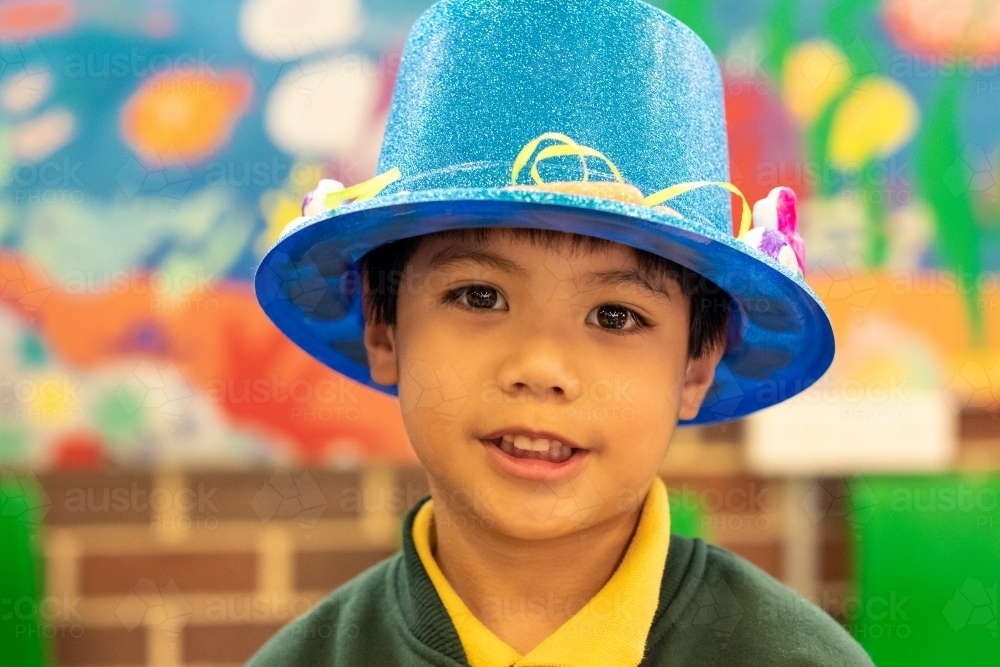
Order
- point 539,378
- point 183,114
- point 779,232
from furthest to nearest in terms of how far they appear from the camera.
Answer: point 183,114
point 779,232
point 539,378

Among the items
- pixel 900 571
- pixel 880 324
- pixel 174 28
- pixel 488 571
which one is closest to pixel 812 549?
pixel 900 571

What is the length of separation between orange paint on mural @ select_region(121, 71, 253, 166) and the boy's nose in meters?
0.89

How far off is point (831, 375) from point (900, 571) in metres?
0.29

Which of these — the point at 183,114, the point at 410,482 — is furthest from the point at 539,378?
the point at 183,114

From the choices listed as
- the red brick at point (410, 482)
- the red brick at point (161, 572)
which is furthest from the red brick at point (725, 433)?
the red brick at point (161, 572)

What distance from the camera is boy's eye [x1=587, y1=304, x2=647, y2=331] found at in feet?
2.83

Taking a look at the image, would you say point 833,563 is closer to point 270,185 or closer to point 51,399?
point 270,185

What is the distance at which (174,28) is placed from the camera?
1.56 metres

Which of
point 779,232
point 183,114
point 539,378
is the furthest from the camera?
point 183,114

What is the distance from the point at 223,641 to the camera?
162cm

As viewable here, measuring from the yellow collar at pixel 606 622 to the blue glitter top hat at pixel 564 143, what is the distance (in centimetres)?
22

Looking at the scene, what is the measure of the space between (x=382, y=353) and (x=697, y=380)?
278 millimetres

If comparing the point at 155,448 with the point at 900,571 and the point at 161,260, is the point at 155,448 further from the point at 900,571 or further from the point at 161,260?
the point at 900,571

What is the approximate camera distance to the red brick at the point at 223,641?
1.62 m
